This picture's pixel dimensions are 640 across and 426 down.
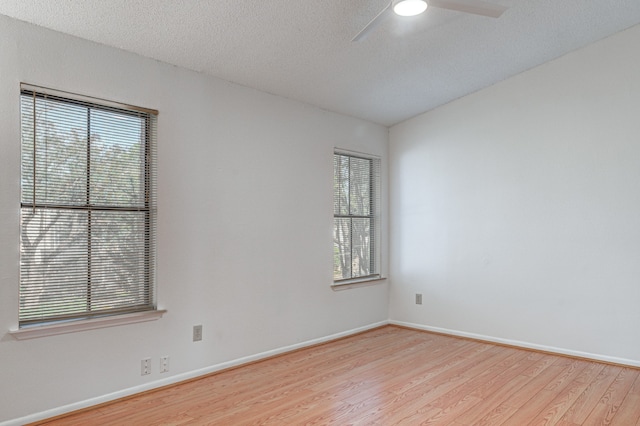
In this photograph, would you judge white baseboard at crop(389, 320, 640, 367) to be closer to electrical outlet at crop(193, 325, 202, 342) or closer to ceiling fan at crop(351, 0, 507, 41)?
electrical outlet at crop(193, 325, 202, 342)

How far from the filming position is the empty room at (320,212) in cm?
272

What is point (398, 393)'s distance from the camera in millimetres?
3168

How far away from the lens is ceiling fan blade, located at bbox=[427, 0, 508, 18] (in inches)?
95.0

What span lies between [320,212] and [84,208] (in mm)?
2310

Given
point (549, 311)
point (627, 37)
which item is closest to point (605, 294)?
point (549, 311)

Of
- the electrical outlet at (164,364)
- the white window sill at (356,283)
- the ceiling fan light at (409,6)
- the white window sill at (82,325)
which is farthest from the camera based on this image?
the white window sill at (356,283)

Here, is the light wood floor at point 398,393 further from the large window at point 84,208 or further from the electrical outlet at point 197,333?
the large window at point 84,208

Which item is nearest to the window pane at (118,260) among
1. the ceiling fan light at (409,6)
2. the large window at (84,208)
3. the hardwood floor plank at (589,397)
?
the large window at (84,208)

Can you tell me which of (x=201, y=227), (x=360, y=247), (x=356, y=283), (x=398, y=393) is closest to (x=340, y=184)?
(x=360, y=247)

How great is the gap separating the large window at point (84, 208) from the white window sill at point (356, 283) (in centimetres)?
208

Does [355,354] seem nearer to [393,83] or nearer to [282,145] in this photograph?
[282,145]

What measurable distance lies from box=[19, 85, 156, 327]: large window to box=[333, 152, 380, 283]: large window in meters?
2.17

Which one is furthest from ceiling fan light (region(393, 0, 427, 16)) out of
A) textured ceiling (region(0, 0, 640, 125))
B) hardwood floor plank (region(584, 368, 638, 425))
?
hardwood floor plank (region(584, 368, 638, 425))

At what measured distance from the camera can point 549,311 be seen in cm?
422
